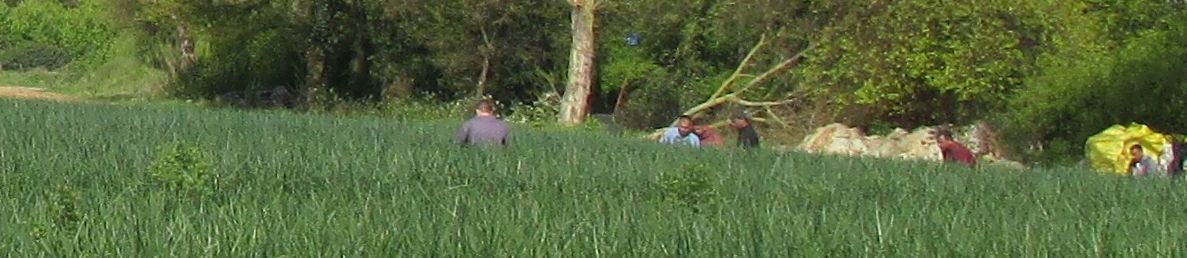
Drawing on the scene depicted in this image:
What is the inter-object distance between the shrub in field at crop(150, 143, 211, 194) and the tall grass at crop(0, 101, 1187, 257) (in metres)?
0.18

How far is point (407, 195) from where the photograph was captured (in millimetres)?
10711

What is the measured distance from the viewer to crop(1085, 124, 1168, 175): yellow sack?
2114cm

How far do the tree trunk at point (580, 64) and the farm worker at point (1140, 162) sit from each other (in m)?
15.9

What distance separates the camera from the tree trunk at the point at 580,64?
3478 cm

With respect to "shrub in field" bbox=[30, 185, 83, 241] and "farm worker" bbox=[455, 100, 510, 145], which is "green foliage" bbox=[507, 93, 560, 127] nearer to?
"farm worker" bbox=[455, 100, 510, 145]

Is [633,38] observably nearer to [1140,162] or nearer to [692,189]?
[1140,162]

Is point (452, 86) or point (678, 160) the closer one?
point (678, 160)

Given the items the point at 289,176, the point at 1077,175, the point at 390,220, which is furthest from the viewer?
the point at 1077,175

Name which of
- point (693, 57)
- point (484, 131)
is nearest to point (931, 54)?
point (693, 57)

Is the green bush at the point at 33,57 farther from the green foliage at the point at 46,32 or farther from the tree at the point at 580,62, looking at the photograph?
the tree at the point at 580,62

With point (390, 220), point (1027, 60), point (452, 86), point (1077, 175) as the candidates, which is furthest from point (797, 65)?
point (390, 220)

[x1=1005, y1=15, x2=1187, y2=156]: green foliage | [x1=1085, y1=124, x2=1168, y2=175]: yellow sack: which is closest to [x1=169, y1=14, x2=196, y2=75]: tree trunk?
[x1=1005, y1=15, x2=1187, y2=156]: green foliage

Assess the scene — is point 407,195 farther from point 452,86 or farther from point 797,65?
point 452,86

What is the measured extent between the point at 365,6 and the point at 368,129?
1689 cm
